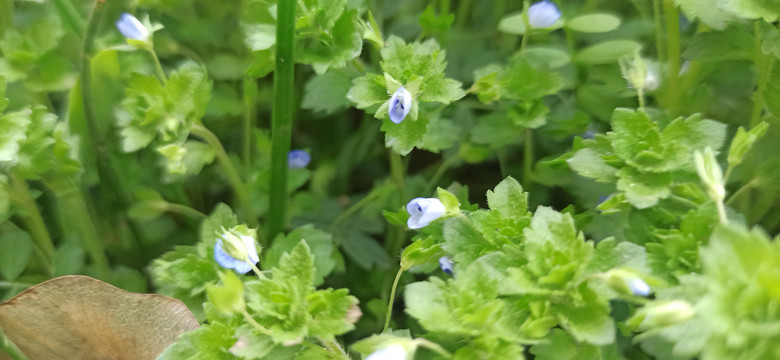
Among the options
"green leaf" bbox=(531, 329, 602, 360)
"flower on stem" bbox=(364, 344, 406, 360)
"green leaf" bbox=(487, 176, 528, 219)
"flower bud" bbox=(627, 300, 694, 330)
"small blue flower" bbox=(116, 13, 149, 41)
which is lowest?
"green leaf" bbox=(531, 329, 602, 360)

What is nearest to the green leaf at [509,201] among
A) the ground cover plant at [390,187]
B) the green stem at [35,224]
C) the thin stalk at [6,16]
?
the ground cover plant at [390,187]

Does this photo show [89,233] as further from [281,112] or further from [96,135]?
[281,112]

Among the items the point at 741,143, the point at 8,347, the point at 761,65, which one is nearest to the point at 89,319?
the point at 8,347

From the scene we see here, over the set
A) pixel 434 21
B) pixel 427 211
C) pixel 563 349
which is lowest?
pixel 563 349

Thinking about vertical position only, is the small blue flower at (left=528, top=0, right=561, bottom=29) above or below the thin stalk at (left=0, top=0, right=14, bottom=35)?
below

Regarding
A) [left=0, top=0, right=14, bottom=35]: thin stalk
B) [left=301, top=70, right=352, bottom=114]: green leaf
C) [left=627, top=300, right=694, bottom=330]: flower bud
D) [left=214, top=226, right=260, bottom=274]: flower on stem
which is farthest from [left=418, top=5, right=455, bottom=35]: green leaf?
[left=0, top=0, right=14, bottom=35]: thin stalk

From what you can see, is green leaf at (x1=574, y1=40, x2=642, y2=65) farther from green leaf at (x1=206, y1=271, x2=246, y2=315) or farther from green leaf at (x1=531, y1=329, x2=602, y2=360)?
green leaf at (x1=206, y1=271, x2=246, y2=315)

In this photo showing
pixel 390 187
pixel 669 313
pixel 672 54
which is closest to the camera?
pixel 669 313
